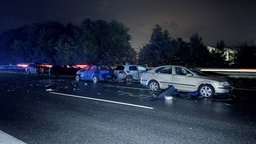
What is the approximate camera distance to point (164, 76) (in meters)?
13.7

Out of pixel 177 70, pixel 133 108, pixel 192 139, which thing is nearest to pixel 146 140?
pixel 192 139

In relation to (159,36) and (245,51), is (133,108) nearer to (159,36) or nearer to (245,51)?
(245,51)

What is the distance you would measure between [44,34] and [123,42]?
19785 mm

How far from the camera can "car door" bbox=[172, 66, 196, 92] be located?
12586 mm

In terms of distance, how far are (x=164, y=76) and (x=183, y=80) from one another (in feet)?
4.07

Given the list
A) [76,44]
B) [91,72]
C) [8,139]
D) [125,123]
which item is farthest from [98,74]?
[76,44]

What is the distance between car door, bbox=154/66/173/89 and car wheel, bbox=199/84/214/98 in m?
1.67

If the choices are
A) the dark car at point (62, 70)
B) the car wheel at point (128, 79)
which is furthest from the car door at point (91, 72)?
the dark car at point (62, 70)

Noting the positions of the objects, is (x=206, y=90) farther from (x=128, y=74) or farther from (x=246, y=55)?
(x=246, y=55)

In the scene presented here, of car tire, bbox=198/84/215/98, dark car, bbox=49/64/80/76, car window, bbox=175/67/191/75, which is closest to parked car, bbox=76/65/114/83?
car window, bbox=175/67/191/75

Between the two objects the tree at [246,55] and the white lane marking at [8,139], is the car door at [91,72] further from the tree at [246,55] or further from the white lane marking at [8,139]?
the tree at [246,55]

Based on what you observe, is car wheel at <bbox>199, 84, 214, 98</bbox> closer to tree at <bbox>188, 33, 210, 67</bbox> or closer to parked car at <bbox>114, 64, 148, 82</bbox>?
parked car at <bbox>114, 64, 148, 82</bbox>

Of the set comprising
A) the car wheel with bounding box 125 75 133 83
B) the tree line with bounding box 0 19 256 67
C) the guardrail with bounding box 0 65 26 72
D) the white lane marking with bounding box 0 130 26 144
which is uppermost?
the tree line with bounding box 0 19 256 67

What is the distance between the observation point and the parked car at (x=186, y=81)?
476 inches
